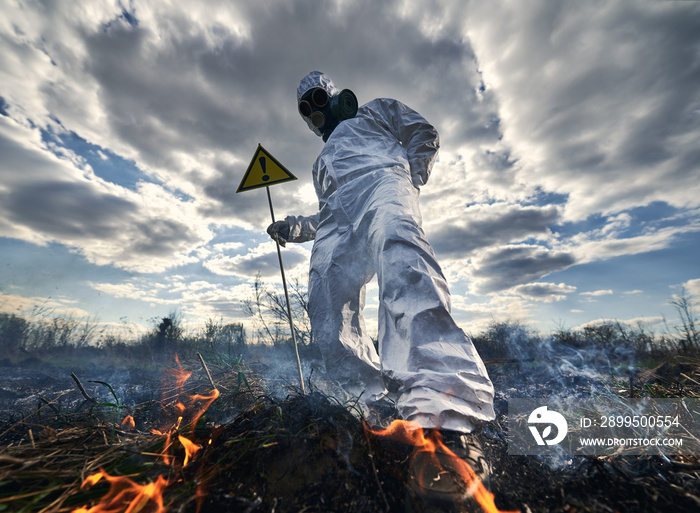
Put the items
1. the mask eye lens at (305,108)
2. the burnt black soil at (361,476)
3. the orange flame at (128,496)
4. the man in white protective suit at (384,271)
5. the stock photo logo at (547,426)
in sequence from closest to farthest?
the orange flame at (128,496), the burnt black soil at (361,476), the man in white protective suit at (384,271), the stock photo logo at (547,426), the mask eye lens at (305,108)

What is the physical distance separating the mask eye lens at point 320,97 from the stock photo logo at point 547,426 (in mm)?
3080

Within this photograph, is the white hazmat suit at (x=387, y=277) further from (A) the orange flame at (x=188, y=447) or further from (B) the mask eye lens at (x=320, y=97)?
(A) the orange flame at (x=188, y=447)

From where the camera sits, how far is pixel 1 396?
364 cm

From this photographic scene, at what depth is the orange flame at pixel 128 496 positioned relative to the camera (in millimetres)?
798

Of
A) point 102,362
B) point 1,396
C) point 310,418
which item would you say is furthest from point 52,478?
point 102,362

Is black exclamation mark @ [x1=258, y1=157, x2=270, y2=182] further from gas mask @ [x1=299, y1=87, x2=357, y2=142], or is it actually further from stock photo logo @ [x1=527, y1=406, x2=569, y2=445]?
stock photo logo @ [x1=527, y1=406, x2=569, y2=445]

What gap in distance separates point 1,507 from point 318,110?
10.2 feet

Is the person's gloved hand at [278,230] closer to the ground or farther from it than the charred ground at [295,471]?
farther from it

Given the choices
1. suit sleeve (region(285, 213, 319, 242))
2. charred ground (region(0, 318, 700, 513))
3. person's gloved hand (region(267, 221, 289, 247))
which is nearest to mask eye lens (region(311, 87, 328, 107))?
suit sleeve (region(285, 213, 319, 242))

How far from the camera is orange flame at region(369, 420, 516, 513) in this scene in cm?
95

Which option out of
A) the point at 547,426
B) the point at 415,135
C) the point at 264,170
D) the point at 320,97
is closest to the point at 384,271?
the point at 547,426

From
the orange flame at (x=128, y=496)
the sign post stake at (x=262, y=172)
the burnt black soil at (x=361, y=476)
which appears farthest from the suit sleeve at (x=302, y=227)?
the orange flame at (x=128, y=496)

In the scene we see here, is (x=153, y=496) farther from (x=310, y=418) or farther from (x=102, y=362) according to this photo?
(x=102, y=362)

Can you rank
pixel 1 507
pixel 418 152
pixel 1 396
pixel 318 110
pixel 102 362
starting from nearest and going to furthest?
pixel 1 507 < pixel 418 152 < pixel 318 110 < pixel 1 396 < pixel 102 362
